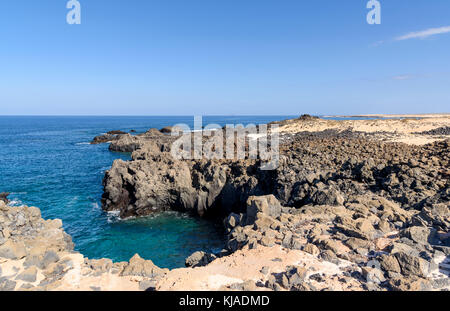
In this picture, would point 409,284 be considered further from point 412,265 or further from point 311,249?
point 311,249

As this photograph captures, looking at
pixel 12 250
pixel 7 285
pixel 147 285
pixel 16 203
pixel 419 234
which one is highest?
pixel 419 234

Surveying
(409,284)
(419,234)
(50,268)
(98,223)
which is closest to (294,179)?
(419,234)

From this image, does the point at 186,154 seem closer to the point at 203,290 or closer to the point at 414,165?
the point at 414,165

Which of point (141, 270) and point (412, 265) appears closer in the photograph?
point (412, 265)

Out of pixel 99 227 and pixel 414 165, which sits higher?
pixel 414 165

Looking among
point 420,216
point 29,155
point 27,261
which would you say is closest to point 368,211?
point 420,216

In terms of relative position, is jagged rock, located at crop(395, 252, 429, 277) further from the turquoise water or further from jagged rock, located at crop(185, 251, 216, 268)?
the turquoise water

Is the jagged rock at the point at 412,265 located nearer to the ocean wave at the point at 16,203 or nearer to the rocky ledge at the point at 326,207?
the rocky ledge at the point at 326,207

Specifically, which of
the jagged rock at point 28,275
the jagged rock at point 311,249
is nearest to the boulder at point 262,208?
the jagged rock at point 311,249

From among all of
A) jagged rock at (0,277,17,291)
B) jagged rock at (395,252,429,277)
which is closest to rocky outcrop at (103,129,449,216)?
jagged rock at (395,252,429,277)

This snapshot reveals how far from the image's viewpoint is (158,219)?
23141 millimetres

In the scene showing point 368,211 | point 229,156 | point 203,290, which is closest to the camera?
point 203,290
